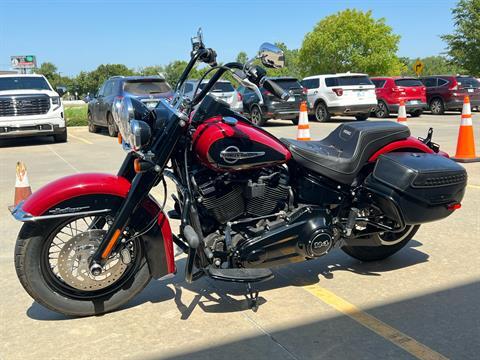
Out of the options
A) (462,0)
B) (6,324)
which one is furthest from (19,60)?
(6,324)

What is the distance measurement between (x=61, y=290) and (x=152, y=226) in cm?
72

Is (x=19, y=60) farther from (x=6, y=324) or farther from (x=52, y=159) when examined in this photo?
(x=6, y=324)

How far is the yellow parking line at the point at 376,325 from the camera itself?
2.82m

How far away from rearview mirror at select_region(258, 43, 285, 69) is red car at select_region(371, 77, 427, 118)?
661 inches

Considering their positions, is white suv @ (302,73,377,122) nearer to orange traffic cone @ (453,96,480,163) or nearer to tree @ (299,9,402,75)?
orange traffic cone @ (453,96,480,163)

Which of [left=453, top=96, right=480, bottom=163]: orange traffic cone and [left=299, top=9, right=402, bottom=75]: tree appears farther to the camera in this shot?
[left=299, top=9, right=402, bottom=75]: tree

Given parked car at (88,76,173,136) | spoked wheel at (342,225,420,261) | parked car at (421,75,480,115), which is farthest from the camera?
parked car at (421,75,480,115)

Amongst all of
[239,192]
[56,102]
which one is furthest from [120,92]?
[239,192]

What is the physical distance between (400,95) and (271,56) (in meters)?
17.0

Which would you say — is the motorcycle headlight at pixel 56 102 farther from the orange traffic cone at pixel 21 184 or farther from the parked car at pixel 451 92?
the parked car at pixel 451 92

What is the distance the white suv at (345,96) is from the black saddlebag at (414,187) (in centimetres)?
1429

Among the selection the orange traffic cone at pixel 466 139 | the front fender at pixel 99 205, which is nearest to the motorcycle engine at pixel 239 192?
the front fender at pixel 99 205

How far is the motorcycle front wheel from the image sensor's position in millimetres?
3141

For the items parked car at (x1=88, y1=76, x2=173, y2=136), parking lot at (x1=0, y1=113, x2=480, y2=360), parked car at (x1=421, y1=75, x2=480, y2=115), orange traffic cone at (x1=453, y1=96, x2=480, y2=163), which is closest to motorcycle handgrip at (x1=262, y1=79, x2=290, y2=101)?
parking lot at (x1=0, y1=113, x2=480, y2=360)
